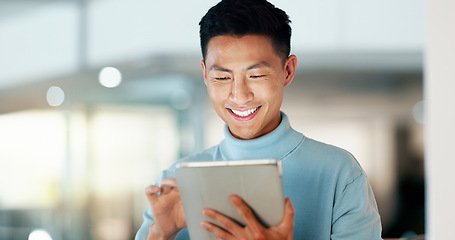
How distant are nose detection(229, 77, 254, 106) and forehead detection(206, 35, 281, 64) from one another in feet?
0.12

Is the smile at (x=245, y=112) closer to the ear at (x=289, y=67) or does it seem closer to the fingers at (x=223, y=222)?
the ear at (x=289, y=67)

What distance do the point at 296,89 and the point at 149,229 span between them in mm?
2953

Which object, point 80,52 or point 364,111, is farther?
point 80,52

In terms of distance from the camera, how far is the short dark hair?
105cm

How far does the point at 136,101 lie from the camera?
4.07 metres

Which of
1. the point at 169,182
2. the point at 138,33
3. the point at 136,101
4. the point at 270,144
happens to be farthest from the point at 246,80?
the point at 138,33

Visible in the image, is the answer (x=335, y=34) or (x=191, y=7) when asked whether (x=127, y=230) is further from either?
(x=335, y=34)

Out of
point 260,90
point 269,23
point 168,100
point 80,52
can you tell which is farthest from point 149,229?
point 80,52

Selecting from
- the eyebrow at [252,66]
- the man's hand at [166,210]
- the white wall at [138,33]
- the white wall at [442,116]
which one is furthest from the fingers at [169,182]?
the white wall at [138,33]

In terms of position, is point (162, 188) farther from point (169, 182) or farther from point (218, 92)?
point (218, 92)

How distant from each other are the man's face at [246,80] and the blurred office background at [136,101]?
2.72m

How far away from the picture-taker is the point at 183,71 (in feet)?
13.3

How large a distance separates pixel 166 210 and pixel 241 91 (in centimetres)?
26

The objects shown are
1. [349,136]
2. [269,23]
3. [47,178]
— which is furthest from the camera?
[47,178]
